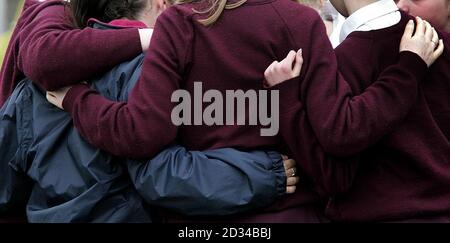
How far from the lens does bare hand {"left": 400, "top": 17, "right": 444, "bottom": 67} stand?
7.70 ft

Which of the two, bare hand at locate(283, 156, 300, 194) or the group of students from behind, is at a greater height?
the group of students from behind

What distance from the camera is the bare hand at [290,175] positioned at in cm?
242

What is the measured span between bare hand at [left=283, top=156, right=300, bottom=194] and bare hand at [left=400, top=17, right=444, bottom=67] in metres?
0.50

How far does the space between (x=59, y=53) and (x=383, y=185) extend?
1128 mm

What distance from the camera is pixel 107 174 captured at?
2.46 metres

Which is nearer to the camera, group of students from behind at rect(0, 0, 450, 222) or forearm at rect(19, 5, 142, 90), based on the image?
group of students from behind at rect(0, 0, 450, 222)

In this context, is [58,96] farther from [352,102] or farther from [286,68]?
[352,102]

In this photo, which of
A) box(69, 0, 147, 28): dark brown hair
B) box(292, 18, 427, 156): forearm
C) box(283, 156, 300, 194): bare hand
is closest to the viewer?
box(292, 18, 427, 156): forearm

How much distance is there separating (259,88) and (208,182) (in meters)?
0.34

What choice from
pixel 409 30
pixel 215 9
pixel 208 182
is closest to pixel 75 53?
pixel 215 9

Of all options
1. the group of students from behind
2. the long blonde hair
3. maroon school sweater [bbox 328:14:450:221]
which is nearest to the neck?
the group of students from behind

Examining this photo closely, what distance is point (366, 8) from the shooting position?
2.45 meters

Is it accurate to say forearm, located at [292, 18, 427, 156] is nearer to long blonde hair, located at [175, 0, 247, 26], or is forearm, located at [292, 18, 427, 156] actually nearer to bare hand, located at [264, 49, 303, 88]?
bare hand, located at [264, 49, 303, 88]

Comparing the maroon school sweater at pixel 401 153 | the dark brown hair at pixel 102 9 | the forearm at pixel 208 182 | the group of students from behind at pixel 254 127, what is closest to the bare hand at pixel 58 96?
the group of students from behind at pixel 254 127
